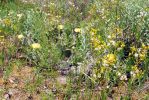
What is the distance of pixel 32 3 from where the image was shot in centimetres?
902

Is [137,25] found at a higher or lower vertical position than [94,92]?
higher

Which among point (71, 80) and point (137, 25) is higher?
point (137, 25)

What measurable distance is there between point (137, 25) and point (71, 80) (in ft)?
4.91

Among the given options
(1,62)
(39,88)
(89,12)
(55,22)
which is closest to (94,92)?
(39,88)

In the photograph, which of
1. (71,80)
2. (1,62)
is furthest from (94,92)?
(1,62)

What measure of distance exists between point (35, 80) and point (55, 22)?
6.47ft

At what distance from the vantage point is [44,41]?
19.7 ft

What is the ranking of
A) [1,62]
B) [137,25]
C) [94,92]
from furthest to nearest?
[137,25], [1,62], [94,92]

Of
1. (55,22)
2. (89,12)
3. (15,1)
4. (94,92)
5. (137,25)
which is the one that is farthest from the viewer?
(15,1)

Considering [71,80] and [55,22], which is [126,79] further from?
[55,22]

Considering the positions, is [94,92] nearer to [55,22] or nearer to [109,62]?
[109,62]

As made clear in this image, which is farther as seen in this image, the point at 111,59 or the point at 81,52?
the point at 81,52

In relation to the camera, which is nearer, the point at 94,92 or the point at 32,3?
the point at 94,92

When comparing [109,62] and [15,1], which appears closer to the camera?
[109,62]
